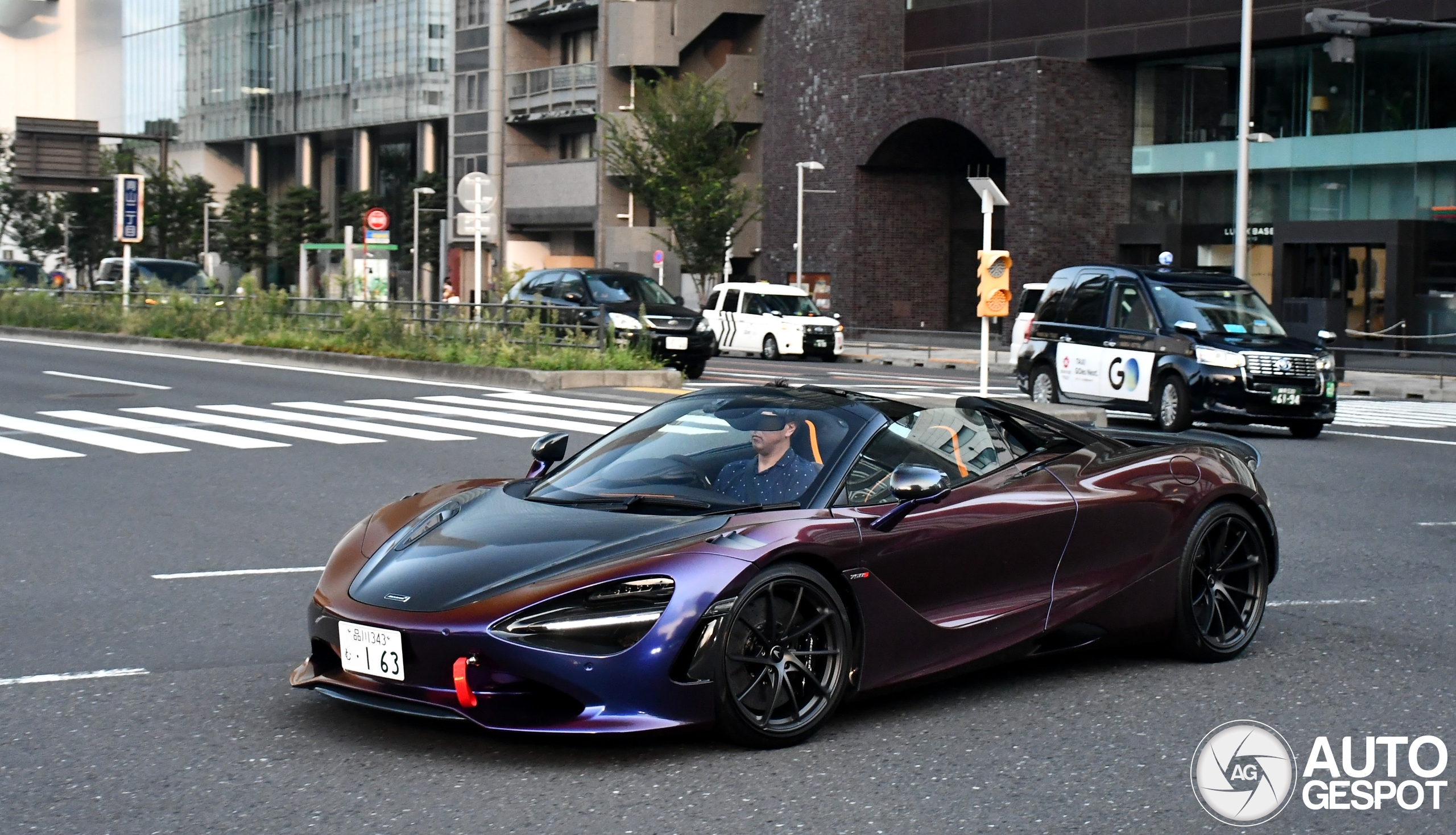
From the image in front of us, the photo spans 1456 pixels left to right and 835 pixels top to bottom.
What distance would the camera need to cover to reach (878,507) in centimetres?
584

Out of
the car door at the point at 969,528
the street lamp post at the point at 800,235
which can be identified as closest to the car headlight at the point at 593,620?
the car door at the point at 969,528

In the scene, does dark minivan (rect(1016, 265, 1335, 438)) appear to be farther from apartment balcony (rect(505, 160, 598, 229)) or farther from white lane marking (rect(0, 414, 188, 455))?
apartment balcony (rect(505, 160, 598, 229))

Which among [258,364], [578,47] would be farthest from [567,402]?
[578,47]

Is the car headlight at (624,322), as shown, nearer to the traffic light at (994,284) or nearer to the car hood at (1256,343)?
the traffic light at (994,284)

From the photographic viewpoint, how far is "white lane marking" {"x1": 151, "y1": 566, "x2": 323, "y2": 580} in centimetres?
888

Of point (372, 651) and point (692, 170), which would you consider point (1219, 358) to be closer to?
point (372, 651)

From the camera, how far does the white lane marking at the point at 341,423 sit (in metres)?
16.5

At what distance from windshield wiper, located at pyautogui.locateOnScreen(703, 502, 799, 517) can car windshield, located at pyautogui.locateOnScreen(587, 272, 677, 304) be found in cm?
2114

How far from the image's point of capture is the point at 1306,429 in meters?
18.4

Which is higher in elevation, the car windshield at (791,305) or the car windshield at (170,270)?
the car windshield at (170,270)

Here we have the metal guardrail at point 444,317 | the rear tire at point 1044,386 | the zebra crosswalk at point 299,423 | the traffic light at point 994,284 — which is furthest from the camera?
the metal guardrail at point 444,317

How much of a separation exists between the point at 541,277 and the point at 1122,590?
22216 millimetres

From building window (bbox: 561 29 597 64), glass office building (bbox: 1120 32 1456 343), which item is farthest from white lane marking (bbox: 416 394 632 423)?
building window (bbox: 561 29 597 64)

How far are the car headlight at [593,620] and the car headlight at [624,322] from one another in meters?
20.9
